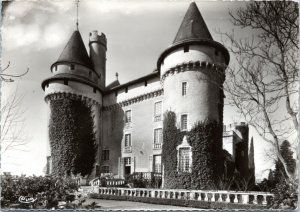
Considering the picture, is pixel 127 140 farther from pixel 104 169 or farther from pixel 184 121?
pixel 184 121

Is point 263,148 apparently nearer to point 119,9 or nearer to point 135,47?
point 135,47

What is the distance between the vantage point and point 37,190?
7383 mm

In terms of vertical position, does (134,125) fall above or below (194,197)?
above

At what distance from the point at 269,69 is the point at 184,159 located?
805 cm

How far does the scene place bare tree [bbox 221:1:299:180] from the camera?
770 centimetres

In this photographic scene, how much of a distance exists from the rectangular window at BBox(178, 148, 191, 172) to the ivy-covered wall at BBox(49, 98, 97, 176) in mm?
6619

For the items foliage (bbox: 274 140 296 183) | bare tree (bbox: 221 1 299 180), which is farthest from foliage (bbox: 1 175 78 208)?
foliage (bbox: 274 140 296 183)

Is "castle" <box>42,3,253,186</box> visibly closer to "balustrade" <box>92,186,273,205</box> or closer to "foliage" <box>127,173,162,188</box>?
"foliage" <box>127,173,162,188</box>

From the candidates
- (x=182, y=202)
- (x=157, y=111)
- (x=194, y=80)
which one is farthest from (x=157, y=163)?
(x=182, y=202)

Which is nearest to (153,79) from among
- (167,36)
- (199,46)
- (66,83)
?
(199,46)

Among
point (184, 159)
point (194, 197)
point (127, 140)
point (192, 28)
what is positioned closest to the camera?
point (194, 197)

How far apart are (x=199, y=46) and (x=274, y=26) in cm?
827

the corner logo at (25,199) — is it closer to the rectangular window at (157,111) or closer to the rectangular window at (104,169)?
the rectangular window at (157,111)

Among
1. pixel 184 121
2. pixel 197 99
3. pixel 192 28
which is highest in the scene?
pixel 192 28
